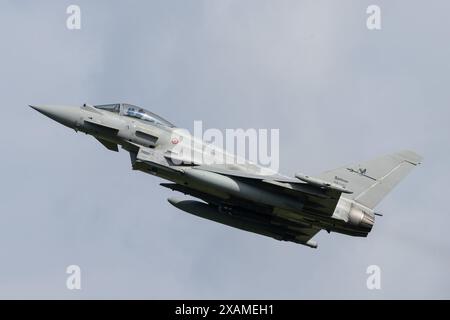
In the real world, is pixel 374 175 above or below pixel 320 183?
above

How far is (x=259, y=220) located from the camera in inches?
1093

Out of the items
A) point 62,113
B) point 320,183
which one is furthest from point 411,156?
point 62,113

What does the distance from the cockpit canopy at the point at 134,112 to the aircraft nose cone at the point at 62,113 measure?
0.84m

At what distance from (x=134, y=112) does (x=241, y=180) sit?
13.4ft

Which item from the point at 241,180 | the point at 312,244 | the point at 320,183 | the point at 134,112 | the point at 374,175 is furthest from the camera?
the point at 312,244

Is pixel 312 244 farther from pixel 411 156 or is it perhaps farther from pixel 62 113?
pixel 62 113

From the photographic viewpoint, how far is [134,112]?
2767cm

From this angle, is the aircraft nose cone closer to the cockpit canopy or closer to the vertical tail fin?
the cockpit canopy

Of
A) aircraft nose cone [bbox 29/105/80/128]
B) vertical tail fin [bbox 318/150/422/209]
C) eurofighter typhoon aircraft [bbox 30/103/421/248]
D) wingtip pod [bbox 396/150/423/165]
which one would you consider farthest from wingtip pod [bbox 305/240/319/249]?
aircraft nose cone [bbox 29/105/80/128]

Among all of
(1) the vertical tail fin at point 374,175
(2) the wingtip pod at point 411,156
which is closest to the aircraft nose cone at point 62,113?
(1) the vertical tail fin at point 374,175

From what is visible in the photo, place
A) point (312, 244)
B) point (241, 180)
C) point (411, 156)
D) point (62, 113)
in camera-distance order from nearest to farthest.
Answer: point (241, 180), point (62, 113), point (411, 156), point (312, 244)

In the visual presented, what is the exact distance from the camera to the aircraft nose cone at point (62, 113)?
2708cm

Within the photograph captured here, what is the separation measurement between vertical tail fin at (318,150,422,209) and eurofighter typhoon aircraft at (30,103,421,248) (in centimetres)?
3

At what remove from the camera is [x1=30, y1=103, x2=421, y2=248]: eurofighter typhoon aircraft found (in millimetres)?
26078
